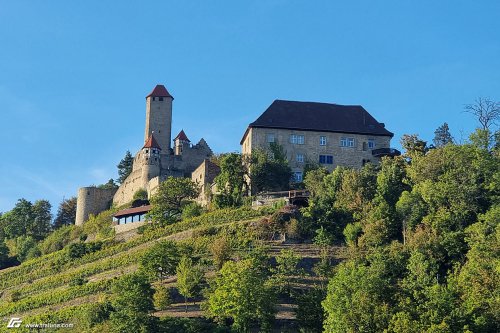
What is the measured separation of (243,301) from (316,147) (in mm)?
30339

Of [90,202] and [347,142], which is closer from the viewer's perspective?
[347,142]

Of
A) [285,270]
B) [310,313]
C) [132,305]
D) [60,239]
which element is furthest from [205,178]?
[310,313]

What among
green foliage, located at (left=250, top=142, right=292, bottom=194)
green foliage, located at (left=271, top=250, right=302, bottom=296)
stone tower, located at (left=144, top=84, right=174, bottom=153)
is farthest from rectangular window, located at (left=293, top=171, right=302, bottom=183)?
stone tower, located at (left=144, top=84, right=174, bottom=153)

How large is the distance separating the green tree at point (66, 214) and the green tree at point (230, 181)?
29.8 m

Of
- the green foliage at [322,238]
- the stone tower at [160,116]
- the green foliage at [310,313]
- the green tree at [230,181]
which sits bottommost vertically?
the green foliage at [310,313]

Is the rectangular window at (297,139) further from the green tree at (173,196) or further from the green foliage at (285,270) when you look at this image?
the green foliage at (285,270)

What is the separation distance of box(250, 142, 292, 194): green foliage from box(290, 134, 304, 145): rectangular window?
15.1ft

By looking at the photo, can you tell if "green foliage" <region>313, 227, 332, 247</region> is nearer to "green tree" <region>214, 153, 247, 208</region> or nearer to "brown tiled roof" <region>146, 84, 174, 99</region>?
"green tree" <region>214, 153, 247, 208</region>

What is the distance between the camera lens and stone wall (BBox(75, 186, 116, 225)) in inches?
3824

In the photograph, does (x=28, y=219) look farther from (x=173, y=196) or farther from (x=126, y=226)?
(x=173, y=196)

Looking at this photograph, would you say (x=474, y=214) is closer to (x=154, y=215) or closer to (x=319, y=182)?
(x=319, y=182)

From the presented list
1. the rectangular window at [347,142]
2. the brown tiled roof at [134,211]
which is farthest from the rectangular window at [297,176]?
the brown tiled roof at [134,211]

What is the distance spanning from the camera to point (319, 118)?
284 feet

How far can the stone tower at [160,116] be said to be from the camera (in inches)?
4075
